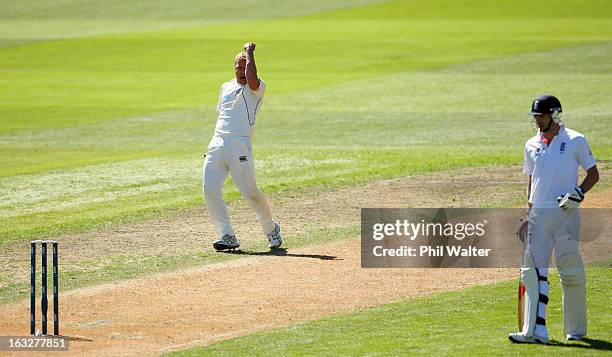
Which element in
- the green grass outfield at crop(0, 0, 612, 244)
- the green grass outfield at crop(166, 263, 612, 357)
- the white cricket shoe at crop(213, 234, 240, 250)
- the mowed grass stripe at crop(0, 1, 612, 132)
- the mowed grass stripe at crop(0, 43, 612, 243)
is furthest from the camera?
the mowed grass stripe at crop(0, 1, 612, 132)

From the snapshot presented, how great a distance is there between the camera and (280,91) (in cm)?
3566

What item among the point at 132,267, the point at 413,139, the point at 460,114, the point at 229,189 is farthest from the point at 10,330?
the point at 460,114

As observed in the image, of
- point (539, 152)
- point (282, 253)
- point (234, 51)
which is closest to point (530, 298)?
point (539, 152)

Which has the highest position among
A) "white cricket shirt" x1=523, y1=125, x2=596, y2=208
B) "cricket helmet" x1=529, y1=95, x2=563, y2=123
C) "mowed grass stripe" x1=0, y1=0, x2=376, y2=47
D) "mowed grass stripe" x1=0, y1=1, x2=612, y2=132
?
"mowed grass stripe" x1=0, y1=0, x2=376, y2=47

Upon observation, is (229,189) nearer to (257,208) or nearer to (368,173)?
(368,173)

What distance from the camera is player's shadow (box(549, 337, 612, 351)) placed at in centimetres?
987

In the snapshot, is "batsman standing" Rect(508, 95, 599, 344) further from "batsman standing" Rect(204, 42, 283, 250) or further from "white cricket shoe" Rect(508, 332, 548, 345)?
"batsman standing" Rect(204, 42, 283, 250)

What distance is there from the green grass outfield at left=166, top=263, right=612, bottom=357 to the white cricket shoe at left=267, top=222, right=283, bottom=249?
10.4 ft

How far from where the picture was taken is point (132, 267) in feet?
45.8

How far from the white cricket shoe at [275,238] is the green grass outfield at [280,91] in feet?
10.8

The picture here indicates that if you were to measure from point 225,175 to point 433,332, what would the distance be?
16.1 ft

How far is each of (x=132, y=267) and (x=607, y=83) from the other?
23429 millimetres

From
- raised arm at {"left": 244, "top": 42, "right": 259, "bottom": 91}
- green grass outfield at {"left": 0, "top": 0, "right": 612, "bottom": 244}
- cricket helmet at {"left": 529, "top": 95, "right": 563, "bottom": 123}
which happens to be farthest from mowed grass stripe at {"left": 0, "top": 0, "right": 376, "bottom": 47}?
cricket helmet at {"left": 529, "top": 95, "right": 563, "bottom": 123}

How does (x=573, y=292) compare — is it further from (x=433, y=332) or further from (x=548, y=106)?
(x=548, y=106)
